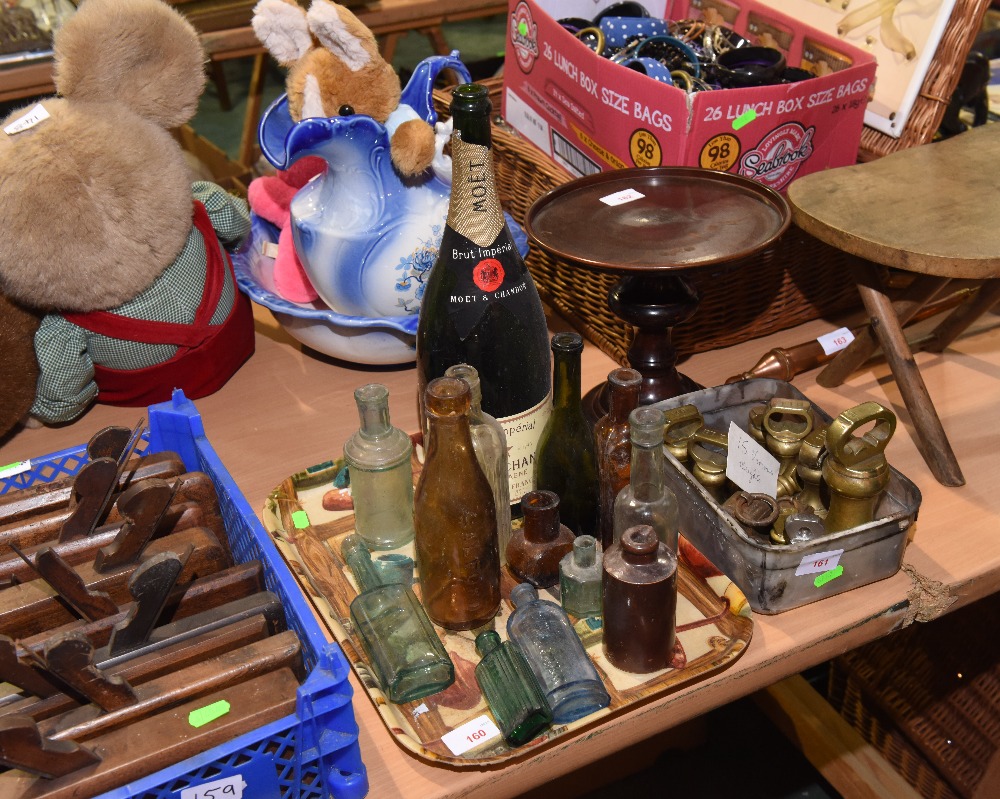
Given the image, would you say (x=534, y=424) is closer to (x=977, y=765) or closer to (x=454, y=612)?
(x=454, y=612)

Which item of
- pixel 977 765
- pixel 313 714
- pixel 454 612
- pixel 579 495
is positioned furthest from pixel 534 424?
pixel 977 765

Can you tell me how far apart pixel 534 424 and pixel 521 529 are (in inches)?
3.8

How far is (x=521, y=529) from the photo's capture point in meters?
0.86

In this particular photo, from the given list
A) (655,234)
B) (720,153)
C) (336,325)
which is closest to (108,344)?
(336,325)

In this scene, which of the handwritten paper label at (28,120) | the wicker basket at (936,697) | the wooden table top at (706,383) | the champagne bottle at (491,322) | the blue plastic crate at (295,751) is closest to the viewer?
the blue plastic crate at (295,751)

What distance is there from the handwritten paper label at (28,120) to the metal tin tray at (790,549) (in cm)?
71

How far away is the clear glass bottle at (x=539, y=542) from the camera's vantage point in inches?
32.2

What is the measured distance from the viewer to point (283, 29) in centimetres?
105

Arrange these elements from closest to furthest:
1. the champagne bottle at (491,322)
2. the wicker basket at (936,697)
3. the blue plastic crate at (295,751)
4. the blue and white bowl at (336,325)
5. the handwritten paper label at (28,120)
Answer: the blue plastic crate at (295,751), the champagne bottle at (491,322), the handwritten paper label at (28,120), the blue and white bowl at (336,325), the wicker basket at (936,697)

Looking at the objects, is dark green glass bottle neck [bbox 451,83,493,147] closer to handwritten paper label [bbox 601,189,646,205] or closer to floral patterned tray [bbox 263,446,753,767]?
handwritten paper label [bbox 601,189,646,205]

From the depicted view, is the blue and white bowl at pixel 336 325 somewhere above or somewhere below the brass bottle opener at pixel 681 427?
below

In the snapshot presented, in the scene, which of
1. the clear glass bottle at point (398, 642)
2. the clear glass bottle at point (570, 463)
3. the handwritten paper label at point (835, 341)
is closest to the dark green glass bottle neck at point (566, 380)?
the clear glass bottle at point (570, 463)

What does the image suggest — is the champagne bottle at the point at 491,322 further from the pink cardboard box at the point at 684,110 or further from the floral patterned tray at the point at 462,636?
the pink cardboard box at the point at 684,110

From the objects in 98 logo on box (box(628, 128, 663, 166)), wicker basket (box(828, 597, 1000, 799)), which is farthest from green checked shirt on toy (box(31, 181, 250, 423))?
wicker basket (box(828, 597, 1000, 799))
